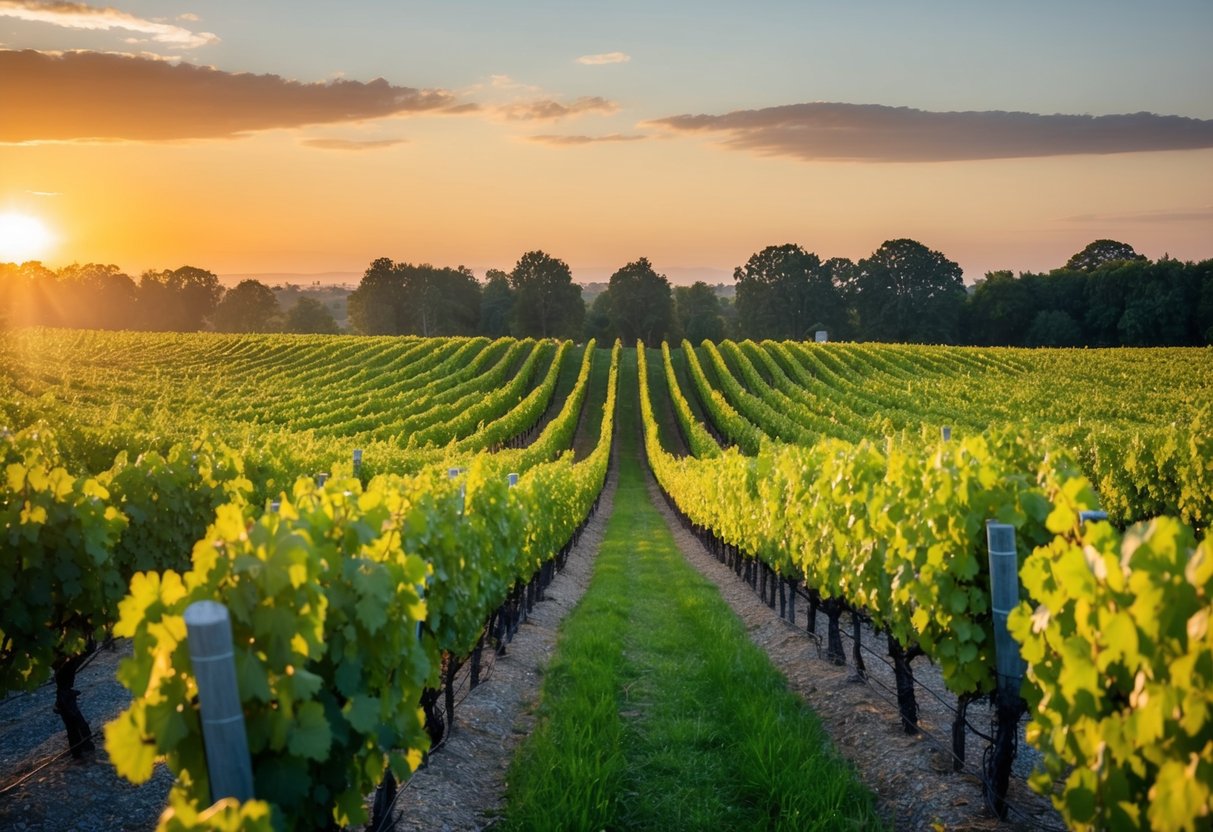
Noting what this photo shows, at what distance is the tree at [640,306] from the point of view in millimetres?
98625

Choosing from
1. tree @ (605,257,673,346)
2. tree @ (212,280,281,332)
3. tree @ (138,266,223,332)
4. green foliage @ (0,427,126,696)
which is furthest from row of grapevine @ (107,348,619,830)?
tree @ (138,266,223,332)

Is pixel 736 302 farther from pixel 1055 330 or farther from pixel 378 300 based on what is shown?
pixel 378 300

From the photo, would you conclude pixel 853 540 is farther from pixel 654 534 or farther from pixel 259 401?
pixel 259 401

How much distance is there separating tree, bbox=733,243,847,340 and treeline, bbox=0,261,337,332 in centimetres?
5672

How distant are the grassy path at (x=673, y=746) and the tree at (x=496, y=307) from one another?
9866 cm

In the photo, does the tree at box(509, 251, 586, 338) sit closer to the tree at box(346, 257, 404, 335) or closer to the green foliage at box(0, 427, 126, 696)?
the tree at box(346, 257, 404, 335)

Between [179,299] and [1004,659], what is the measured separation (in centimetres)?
12634

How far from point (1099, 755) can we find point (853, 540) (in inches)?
201

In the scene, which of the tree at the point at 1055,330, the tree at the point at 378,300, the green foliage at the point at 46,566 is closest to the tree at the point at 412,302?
the tree at the point at 378,300

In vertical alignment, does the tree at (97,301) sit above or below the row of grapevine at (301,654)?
above

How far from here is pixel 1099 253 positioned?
100688 mm

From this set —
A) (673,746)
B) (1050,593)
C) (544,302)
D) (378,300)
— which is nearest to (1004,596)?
(1050,593)

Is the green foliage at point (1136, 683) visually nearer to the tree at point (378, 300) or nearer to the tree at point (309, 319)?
the tree at point (378, 300)

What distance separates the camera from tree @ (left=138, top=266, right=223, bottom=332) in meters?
116
